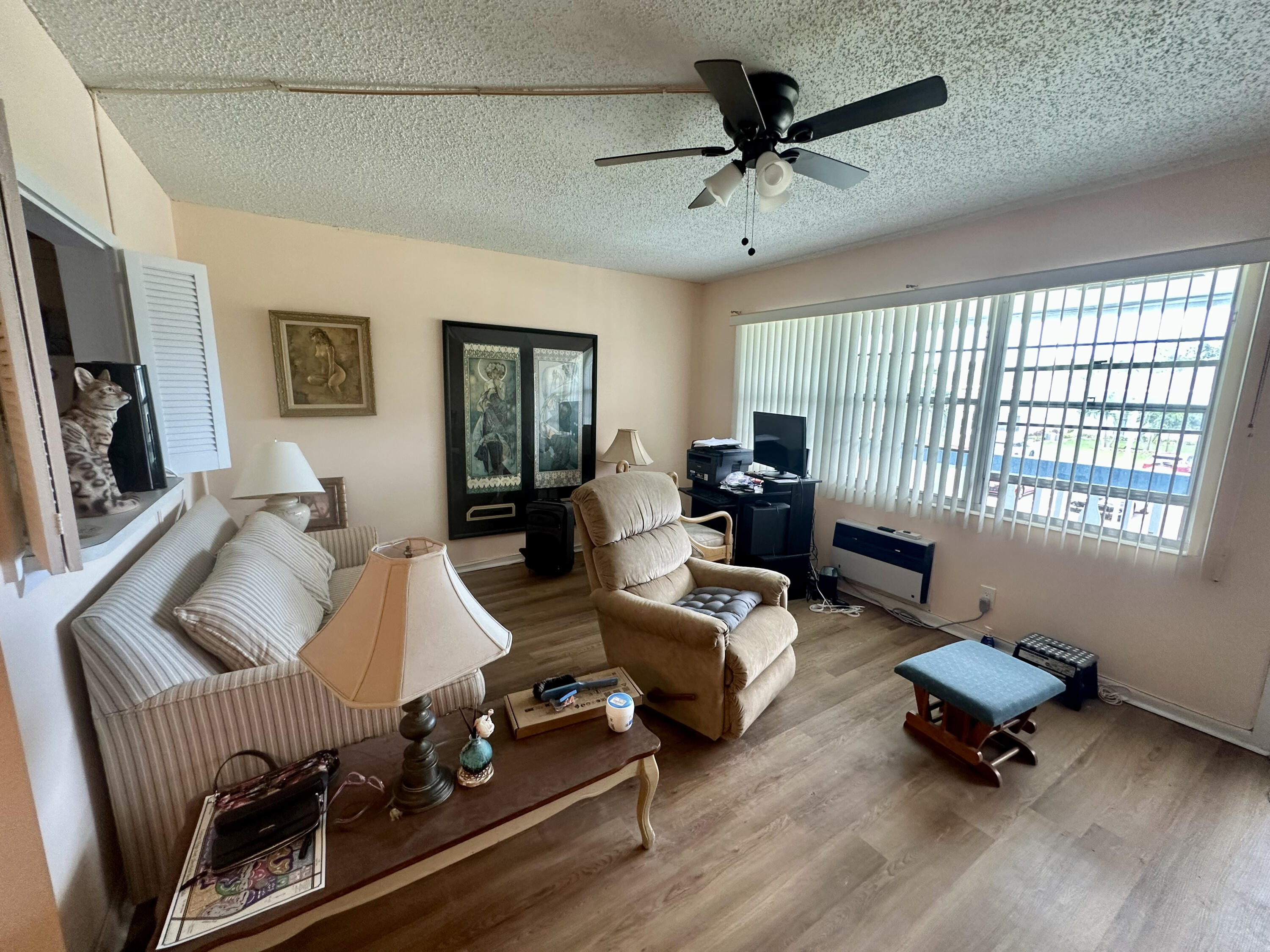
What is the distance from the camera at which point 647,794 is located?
147 cm

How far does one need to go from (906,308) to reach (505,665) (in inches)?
130

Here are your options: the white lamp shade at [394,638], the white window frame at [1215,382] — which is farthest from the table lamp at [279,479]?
the white window frame at [1215,382]

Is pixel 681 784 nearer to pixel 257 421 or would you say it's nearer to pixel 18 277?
pixel 18 277

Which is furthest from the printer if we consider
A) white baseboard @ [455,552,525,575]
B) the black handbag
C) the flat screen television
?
the black handbag

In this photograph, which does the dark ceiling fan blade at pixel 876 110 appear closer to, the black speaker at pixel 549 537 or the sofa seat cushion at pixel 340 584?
the sofa seat cushion at pixel 340 584

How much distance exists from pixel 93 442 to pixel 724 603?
2.16 meters

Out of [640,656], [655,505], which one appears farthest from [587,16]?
[640,656]

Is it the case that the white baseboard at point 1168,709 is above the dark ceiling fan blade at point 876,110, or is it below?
below

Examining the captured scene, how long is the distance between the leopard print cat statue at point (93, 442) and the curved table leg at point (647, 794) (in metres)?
1.51

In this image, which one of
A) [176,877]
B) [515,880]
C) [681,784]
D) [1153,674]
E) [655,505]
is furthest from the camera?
[655,505]

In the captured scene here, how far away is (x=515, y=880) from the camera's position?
4.77ft

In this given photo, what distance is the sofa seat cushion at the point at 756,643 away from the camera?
1.90 metres

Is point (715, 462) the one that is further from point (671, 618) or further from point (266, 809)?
point (266, 809)

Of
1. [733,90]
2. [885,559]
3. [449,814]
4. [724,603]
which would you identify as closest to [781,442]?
[885,559]
